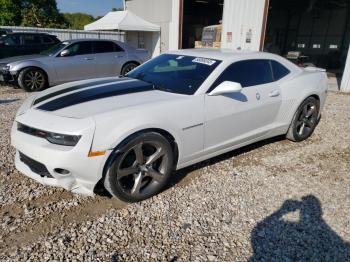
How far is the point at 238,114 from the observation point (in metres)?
3.43

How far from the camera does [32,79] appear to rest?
26.1 feet

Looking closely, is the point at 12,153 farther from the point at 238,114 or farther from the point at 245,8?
the point at 245,8

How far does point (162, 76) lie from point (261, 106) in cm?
134

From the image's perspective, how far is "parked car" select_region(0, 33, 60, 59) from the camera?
10.1 metres

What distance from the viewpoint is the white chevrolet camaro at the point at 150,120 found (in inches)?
99.0

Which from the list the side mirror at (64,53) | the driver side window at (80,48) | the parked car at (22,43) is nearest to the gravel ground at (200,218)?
the side mirror at (64,53)

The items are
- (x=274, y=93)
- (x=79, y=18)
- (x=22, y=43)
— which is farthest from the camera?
(x=79, y=18)

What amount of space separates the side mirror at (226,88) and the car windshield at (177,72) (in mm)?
204

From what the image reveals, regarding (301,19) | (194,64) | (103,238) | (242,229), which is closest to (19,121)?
(103,238)

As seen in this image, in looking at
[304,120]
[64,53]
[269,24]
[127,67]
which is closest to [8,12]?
[269,24]

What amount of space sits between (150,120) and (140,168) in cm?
51

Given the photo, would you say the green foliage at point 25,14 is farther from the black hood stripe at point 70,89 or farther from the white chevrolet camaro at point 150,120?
the white chevrolet camaro at point 150,120

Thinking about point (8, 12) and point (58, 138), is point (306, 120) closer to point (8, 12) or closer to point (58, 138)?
point (58, 138)

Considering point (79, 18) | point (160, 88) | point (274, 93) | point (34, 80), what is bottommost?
point (34, 80)
